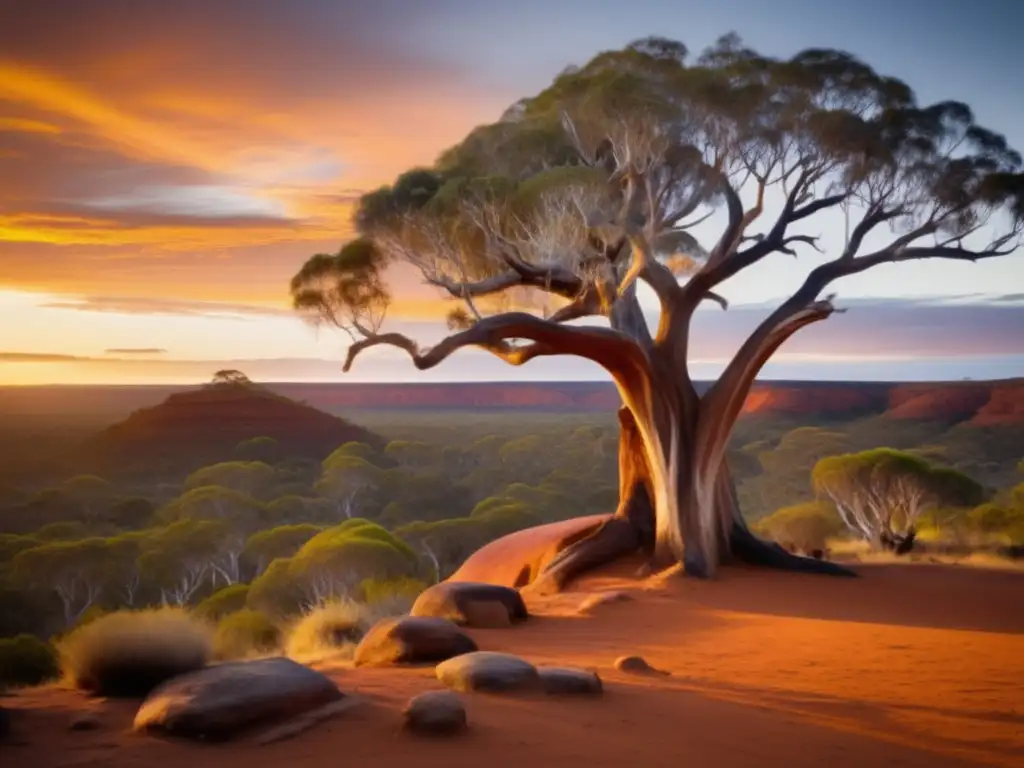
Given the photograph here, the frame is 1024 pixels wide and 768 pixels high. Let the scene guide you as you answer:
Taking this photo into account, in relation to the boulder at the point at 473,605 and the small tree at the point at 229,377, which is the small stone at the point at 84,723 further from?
the small tree at the point at 229,377

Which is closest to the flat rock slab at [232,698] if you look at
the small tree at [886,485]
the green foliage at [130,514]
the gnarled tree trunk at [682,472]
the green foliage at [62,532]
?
the gnarled tree trunk at [682,472]

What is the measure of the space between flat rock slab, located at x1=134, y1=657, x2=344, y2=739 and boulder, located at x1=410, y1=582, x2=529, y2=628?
4.19 metres

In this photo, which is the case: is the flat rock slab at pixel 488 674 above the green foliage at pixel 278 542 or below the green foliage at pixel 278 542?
above

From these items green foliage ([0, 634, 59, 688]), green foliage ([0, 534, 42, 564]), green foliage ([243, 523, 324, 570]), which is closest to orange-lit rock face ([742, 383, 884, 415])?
green foliage ([243, 523, 324, 570])

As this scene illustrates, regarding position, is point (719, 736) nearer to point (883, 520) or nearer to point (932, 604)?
point (932, 604)

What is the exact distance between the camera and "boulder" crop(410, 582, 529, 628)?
10477mm

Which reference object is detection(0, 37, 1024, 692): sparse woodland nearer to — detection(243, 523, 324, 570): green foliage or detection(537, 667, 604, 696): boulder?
detection(537, 667, 604, 696): boulder

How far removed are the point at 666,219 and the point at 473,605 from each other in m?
7.75

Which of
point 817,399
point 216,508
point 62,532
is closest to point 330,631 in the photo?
point 216,508

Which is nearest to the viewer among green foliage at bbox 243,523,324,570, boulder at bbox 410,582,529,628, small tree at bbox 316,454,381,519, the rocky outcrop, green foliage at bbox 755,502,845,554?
boulder at bbox 410,582,529,628

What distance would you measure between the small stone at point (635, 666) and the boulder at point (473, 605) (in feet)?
8.56

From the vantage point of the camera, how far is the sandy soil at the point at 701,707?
5422mm

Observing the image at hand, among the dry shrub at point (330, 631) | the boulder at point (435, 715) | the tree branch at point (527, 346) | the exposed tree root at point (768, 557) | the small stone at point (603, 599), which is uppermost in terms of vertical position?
the tree branch at point (527, 346)

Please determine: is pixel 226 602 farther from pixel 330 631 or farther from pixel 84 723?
pixel 84 723
